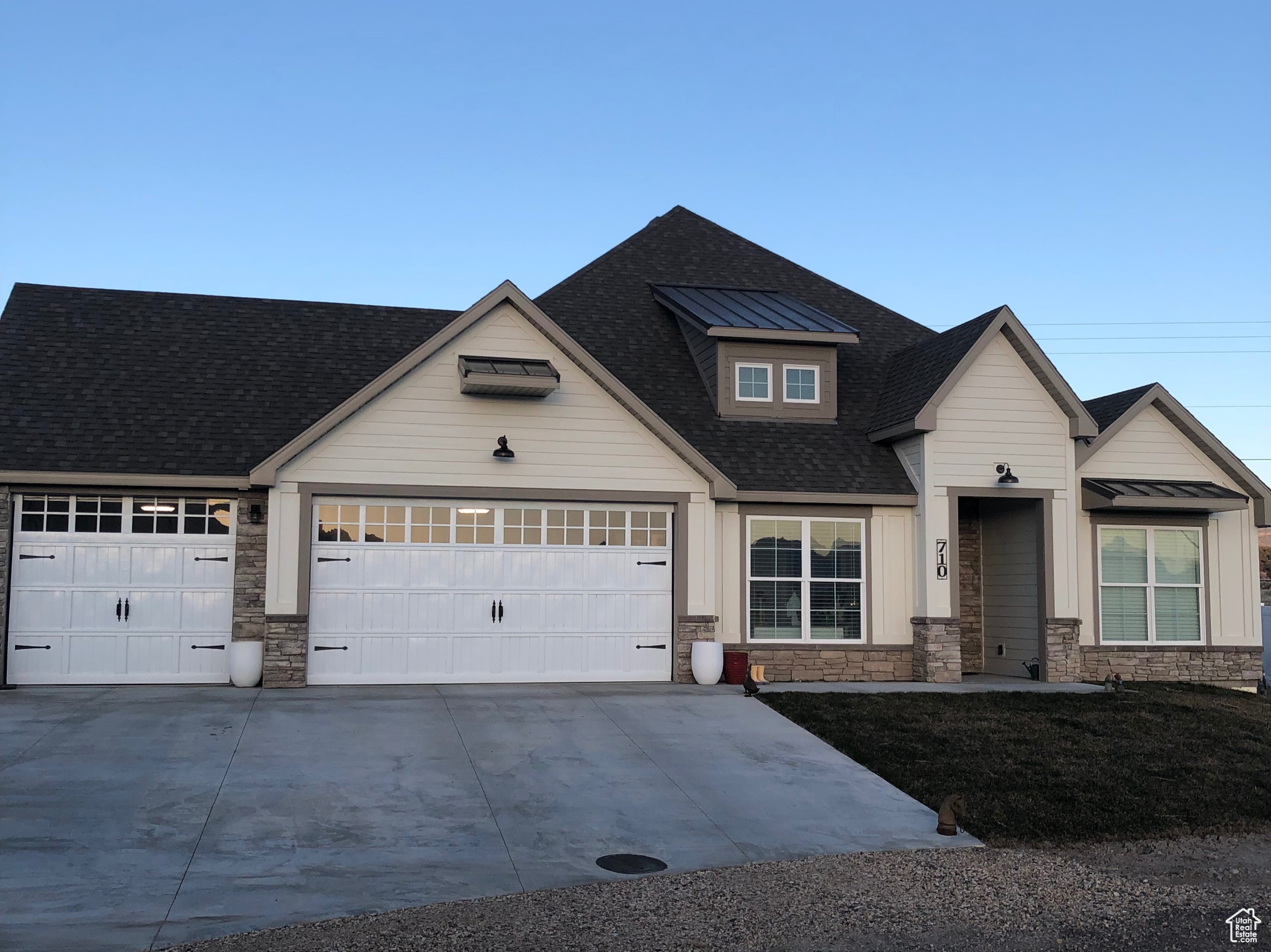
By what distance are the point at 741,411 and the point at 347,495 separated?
6.20m

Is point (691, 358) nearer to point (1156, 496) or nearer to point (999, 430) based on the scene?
point (999, 430)

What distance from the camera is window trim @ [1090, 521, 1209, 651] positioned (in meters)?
18.2

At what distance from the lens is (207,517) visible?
15375 millimetres

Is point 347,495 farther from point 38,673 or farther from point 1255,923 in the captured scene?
point 1255,923

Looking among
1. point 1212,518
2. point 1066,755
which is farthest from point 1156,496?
point 1066,755

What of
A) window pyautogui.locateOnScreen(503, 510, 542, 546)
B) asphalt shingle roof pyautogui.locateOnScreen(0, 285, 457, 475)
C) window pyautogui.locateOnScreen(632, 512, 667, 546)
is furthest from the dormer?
asphalt shingle roof pyautogui.locateOnScreen(0, 285, 457, 475)

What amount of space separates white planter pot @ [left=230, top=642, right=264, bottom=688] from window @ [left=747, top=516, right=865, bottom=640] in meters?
6.59

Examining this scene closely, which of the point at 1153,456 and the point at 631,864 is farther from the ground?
the point at 1153,456

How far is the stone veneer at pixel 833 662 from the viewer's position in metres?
16.7

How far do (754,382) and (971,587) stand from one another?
490 centimetres

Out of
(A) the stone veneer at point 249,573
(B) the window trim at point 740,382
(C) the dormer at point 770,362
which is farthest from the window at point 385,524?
(B) the window trim at point 740,382

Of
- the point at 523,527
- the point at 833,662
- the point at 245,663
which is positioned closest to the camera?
the point at 245,663

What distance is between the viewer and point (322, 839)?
351 inches

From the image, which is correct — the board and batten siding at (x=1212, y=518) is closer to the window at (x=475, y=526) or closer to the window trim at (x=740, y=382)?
the window trim at (x=740, y=382)
